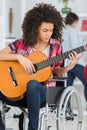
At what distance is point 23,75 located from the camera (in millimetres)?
2242

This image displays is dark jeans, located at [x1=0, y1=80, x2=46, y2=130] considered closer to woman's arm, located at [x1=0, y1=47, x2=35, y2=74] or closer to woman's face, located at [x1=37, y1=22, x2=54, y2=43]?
woman's arm, located at [x1=0, y1=47, x2=35, y2=74]

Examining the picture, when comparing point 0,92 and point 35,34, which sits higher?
point 35,34

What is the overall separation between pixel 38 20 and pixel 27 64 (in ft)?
1.02

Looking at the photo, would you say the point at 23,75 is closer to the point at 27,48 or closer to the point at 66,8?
the point at 27,48

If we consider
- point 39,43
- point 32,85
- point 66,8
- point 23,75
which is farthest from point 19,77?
point 66,8

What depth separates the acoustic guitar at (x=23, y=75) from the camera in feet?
7.23

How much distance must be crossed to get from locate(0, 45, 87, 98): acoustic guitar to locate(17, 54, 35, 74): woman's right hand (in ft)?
0.09

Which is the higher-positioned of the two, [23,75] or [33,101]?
[23,75]

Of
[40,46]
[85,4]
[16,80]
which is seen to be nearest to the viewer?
[16,80]

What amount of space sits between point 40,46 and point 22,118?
1.69 feet

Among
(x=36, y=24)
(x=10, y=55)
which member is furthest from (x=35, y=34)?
(x=10, y=55)

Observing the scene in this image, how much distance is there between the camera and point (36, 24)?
2328mm

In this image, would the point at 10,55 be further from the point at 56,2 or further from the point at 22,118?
the point at 56,2

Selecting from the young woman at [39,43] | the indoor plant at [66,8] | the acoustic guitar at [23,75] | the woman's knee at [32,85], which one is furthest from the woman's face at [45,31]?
the indoor plant at [66,8]
